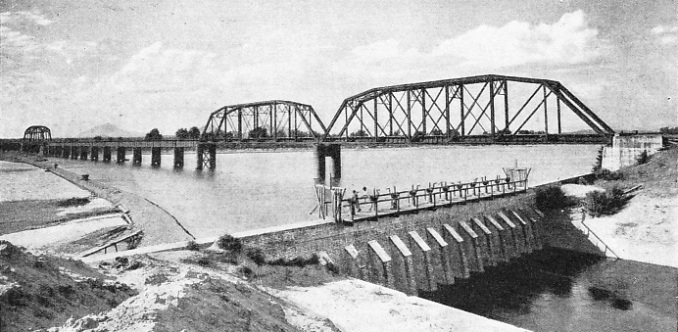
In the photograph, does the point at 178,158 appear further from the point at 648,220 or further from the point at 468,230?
the point at 648,220

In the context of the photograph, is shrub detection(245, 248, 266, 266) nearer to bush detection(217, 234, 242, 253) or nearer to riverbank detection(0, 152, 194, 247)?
bush detection(217, 234, 242, 253)

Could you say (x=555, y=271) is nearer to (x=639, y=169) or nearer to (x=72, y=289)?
(x=639, y=169)

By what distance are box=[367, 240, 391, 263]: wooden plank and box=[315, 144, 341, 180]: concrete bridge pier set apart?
5031 cm

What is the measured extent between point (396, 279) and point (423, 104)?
30.9 meters

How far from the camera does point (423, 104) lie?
48031 mm

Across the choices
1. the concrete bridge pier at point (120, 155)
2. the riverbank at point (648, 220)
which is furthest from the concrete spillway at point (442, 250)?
the concrete bridge pier at point (120, 155)

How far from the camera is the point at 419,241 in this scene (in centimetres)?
2328

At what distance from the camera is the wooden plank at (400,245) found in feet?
70.5

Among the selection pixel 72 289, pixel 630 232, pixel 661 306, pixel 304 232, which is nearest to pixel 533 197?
pixel 630 232

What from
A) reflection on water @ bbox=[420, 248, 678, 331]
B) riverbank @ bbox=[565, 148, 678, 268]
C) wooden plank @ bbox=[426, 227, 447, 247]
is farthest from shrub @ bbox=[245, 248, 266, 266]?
riverbank @ bbox=[565, 148, 678, 268]

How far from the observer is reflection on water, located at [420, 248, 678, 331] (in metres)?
19.7

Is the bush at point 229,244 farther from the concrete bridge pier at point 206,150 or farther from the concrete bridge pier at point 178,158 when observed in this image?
the concrete bridge pier at point 178,158

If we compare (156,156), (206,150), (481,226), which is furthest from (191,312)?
(156,156)

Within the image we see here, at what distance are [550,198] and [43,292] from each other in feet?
118
